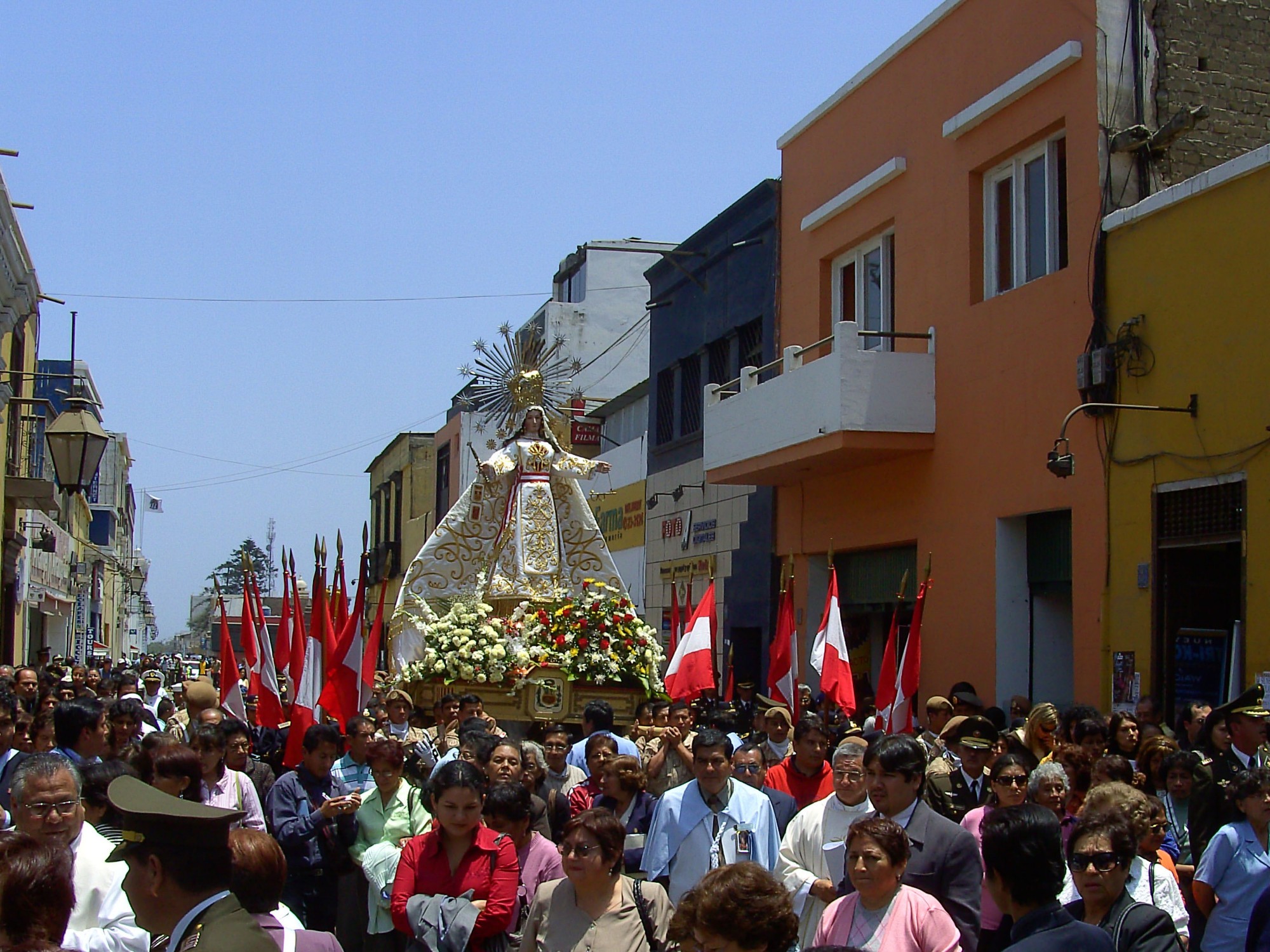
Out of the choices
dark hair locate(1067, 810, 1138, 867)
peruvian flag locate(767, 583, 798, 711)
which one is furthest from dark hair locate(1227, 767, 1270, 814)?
peruvian flag locate(767, 583, 798, 711)

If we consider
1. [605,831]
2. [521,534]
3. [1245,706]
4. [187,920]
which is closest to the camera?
[187,920]

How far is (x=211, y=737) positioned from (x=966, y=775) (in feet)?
12.4

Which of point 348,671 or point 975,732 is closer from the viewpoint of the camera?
point 975,732

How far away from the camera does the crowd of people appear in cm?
398

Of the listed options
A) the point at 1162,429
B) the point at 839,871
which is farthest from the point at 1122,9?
the point at 839,871

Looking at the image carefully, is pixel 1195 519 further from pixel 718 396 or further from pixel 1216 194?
pixel 718 396

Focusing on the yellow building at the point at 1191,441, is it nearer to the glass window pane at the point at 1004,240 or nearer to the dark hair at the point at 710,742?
the glass window pane at the point at 1004,240

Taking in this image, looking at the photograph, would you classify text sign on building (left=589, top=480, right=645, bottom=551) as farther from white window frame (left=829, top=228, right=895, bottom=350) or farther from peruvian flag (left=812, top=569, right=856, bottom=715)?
peruvian flag (left=812, top=569, right=856, bottom=715)

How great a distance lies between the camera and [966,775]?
310 inches

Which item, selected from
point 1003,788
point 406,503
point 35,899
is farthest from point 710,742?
point 406,503

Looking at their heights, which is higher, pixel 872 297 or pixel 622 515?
pixel 872 297

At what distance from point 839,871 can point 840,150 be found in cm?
1351

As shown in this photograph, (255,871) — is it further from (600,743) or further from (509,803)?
(600,743)

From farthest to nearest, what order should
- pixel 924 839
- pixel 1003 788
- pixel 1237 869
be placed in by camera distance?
pixel 1003 788 → pixel 1237 869 → pixel 924 839
